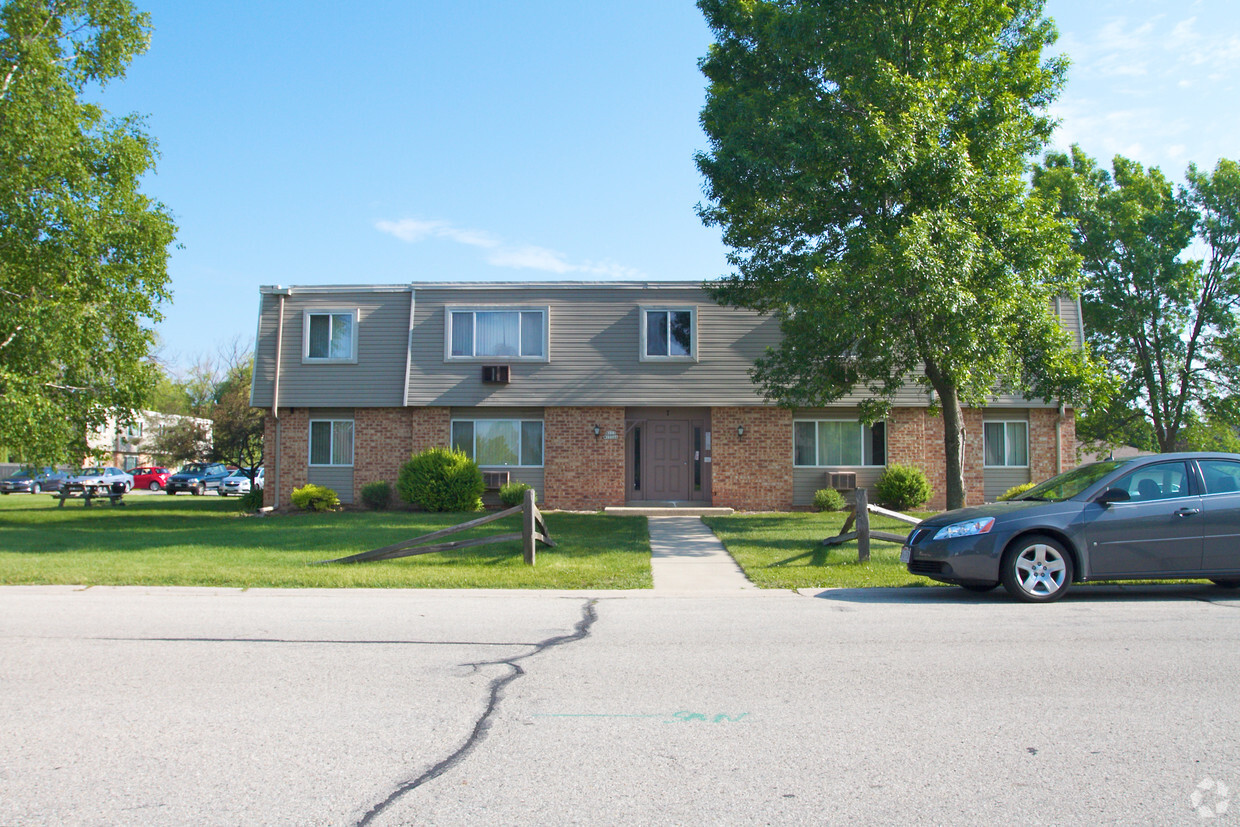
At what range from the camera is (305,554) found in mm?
12977

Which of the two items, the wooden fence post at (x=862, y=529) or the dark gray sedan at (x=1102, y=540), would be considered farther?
the wooden fence post at (x=862, y=529)

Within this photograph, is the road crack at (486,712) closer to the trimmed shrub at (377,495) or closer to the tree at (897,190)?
the tree at (897,190)

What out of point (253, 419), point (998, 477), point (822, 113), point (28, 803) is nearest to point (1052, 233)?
point (822, 113)

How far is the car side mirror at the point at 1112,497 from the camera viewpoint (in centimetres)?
909

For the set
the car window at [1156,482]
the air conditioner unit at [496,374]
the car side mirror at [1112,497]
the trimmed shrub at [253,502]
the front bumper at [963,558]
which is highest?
the air conditioner unit at [496,374]

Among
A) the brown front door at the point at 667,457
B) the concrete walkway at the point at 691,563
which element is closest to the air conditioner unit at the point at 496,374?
the brown front door at the point at 667,457

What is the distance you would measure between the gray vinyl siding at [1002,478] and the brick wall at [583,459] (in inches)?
370

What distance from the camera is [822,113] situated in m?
15.6

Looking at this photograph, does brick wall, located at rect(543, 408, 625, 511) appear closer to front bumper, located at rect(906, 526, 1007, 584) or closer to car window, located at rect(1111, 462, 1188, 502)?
front bumper, located at rect(906, 526, 1007, 584)

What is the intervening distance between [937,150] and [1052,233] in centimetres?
309

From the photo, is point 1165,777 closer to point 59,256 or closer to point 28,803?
point 28,803

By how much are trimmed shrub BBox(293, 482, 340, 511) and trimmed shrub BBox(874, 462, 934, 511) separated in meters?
13.6

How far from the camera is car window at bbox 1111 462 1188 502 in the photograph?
9211mm

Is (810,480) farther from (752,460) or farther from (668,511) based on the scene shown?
(668,511)
